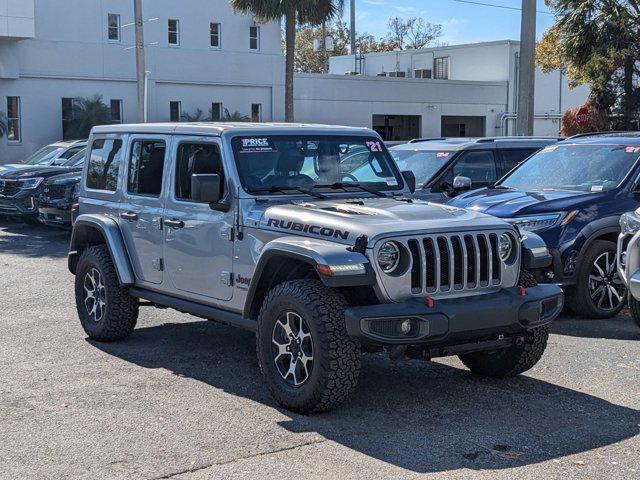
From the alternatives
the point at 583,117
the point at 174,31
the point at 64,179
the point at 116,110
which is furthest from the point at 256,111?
the point at 64,179

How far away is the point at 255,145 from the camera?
7.34 metres

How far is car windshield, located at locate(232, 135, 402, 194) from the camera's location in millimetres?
7281

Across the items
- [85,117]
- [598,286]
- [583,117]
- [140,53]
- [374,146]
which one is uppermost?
[140,53]

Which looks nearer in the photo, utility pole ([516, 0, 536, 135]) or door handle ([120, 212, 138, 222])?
door handle ([120, 212, 138, 222])

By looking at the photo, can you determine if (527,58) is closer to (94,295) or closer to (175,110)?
(94,295)

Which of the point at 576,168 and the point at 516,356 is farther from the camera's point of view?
the point at 576,168

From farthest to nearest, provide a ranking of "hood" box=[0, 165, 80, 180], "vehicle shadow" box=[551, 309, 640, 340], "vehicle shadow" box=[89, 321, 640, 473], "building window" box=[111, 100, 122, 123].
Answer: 1. "building window" box=[111, 100, 122, 123]
2. "hood" box=[0, 165, 80, 180]
3. "vehicle shadow" box=[551, 309, 640, 340]
4. "vehicle shadow" box=[89, 321, 640, 473]

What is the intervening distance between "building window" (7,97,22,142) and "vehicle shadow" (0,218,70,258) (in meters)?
14.6

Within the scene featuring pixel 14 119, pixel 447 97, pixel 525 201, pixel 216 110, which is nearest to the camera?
pixel 525 201

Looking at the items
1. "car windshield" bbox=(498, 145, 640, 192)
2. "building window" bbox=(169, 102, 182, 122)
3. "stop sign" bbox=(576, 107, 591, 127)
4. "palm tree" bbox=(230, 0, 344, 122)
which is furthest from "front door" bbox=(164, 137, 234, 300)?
"building window" bbox=(169, 102, 182, 122)

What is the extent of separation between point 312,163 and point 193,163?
3.15 ft

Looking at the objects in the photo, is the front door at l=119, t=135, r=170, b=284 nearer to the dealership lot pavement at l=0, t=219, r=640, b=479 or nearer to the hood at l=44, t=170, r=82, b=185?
the dealership lot pavement at l=0, t=219, r=640, b=479

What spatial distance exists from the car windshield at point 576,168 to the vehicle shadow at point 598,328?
135 centimetres

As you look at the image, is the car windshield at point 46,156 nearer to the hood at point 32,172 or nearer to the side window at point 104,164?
the hood at point 32,172
